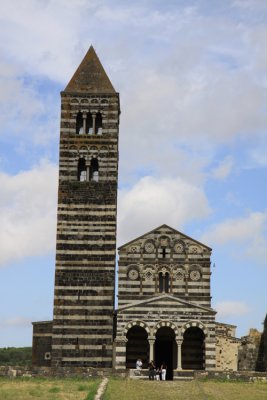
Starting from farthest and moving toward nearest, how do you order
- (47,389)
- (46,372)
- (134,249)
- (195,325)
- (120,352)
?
(134,249) → (195,325) → (120,352) → (46,372) → (47,389)

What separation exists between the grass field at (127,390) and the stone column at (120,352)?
7.45m

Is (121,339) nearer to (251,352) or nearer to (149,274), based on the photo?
(149,274)

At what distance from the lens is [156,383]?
30.2m

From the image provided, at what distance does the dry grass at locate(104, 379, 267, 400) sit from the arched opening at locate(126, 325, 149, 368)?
30.1ft

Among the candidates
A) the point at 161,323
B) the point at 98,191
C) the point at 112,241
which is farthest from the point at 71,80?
the point at 161,323

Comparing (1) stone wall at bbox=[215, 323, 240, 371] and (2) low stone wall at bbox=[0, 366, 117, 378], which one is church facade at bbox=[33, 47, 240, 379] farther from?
(2) low stone wall at bbox=[0, 366, 117, 378]

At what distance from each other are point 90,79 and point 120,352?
53.3 feet

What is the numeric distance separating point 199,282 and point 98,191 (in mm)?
7771

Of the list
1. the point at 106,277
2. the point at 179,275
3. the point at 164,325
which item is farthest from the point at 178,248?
the point at 164,325

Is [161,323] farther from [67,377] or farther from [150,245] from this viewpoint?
[67,377]

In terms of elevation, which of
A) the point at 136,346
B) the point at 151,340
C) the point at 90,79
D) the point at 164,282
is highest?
the point at 90,79

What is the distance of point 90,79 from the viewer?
43156mm

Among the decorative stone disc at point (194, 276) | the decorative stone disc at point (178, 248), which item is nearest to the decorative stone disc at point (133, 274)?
the decorative stone disc at point (178, 248)

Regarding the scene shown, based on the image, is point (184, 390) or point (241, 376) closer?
point (184, 390)
